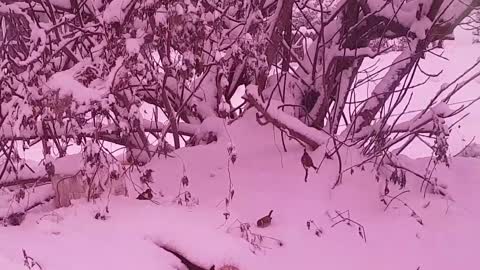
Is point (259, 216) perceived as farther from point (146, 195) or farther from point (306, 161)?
point (146, 195)

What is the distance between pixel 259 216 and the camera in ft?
11.5

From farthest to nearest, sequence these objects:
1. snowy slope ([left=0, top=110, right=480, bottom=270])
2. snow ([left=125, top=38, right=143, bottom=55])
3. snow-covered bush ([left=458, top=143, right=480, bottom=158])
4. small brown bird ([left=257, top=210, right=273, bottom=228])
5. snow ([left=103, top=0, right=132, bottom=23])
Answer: snow-covered bush ([left=458, top=143, right=480, bottom=158]) < small brown bird ([left=257, top=210, right=273, bottom=228]) < snow ([left=103, top=0, right=132, bottom=23]) < snow ([left=125, top=38, right=143, bottom=55]) < snowy slope ([left=0, top=110, right=480, bottom=270])

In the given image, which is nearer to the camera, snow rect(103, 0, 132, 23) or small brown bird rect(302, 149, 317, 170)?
snow rect(103, 0, 132, 23)

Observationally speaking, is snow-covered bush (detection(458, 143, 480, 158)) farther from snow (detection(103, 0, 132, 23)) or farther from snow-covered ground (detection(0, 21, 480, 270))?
snow (detection(103, 0, 132, 23))

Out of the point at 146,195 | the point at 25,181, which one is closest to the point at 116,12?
the point at 146,195

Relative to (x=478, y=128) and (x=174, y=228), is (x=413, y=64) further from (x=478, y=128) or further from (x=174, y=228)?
(x=478, y=128)

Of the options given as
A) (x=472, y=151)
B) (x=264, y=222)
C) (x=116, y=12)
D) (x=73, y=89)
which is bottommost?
(x=264, y=222)

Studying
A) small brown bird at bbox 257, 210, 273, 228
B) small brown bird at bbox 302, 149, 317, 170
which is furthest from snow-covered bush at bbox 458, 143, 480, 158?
small brown bird at bbox 257, 210, 273, 228

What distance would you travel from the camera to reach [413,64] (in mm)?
4008

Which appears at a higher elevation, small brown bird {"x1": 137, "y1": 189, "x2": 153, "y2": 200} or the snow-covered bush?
the snow-covered bush

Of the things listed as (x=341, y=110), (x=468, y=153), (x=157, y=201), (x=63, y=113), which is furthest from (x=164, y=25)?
(x=468, y=153)

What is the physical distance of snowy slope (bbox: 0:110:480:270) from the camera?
2.97 meters

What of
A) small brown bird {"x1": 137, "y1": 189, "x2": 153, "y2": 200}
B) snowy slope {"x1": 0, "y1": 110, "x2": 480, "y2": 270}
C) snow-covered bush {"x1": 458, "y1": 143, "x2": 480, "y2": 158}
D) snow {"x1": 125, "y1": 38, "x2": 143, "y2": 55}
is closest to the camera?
snowy slope {"x1": 0, "y1": 110, "x2": 480, "y2": 270}

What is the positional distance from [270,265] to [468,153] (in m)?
2.48
